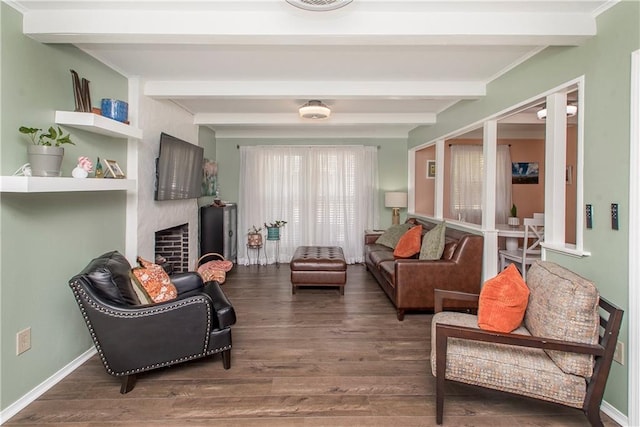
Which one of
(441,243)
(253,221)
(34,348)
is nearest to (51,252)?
(34,348)

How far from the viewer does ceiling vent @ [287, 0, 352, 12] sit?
1.77 meters

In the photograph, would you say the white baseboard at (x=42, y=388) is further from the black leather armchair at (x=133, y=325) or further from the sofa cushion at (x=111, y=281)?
the sofa cushion at (x=111, y=281)

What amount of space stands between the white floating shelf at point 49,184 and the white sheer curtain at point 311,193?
3.60 m

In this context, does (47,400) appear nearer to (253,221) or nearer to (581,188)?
(581,188)

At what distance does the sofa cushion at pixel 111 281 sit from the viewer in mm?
2102

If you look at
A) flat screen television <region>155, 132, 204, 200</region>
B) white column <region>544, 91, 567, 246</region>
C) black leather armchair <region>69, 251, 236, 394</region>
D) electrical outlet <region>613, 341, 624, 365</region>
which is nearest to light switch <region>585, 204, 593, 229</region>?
white column <region>544, 91, 567, 246</region>

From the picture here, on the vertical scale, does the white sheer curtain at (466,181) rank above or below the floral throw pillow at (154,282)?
above

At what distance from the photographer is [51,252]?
90.1 inches

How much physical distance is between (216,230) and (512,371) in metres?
4.43

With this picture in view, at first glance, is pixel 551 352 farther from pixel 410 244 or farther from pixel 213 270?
pixel 213 270

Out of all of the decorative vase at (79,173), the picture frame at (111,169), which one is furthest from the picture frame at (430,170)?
the decorative vase at (79,173)

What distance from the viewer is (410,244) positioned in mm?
4387

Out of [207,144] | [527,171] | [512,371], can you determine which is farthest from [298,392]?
[527,171]

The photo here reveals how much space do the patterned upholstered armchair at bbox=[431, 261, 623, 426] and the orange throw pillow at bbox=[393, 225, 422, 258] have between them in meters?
2.34
